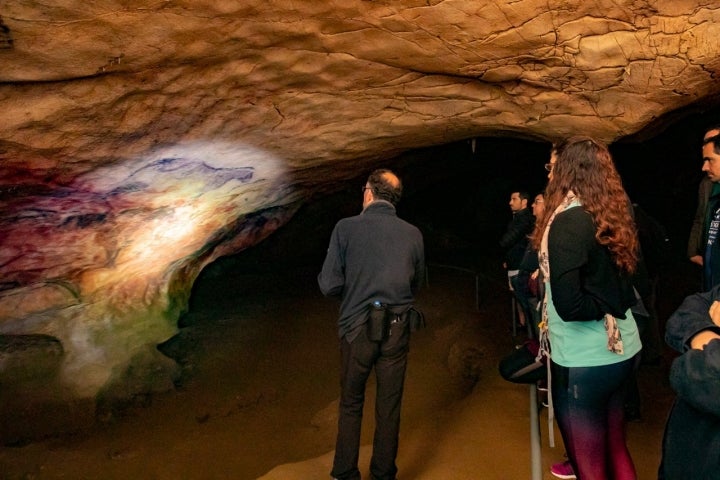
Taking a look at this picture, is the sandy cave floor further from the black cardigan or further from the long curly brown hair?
the long curly brown hair

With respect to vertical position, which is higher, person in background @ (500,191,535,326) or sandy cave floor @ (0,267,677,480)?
person in background @ (500,191,535,326)

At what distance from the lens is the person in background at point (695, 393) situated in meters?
1.26

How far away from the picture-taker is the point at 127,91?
284cm

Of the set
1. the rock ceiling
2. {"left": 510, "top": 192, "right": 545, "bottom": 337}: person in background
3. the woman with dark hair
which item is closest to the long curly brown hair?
the woman with dark hair

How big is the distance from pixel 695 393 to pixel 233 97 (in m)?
3.04

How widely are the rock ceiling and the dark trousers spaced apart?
180 cm

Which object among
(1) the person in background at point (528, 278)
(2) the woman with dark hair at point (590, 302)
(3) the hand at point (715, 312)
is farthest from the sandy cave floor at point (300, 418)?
(3) the hand at point (715, 312)

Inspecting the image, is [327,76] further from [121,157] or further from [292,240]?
[292,240]

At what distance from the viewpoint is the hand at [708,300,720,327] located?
4.48ft

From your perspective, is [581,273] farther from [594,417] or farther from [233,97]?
[233,97]

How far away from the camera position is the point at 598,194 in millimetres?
2092

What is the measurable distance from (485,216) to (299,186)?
7.72 m

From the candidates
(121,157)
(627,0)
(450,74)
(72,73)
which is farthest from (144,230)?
(627,0)

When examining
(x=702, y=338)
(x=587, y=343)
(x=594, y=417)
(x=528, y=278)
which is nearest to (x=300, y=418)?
(x=528, y=278)
